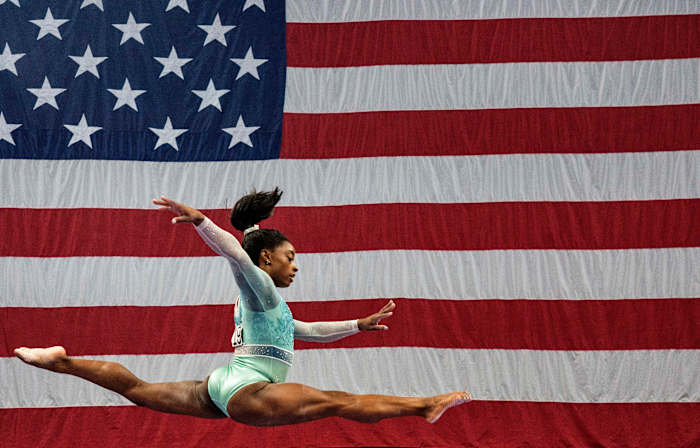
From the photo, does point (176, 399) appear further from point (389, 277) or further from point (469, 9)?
point (469, 9)

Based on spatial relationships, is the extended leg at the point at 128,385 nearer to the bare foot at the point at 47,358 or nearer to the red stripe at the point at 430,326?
the bare foot at the point at 47,358

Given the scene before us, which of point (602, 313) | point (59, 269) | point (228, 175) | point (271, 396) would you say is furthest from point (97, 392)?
point (602, 313)

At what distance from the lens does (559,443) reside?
4.55 metres

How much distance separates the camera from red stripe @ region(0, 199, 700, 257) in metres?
4.68

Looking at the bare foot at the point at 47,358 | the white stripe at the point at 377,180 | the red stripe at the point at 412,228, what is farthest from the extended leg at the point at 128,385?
the white stripe at the point at 377,180

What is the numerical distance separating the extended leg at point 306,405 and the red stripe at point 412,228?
187 cm

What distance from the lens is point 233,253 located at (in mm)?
2766

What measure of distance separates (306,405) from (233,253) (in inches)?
25.4

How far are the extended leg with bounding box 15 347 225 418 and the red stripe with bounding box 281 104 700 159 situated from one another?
202 cm

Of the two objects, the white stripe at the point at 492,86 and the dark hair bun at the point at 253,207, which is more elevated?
the white stripe at the point at 492,86

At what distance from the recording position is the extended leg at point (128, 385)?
10.0 feet

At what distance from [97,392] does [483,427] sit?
2377mm

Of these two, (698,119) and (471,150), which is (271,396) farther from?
(698,119)

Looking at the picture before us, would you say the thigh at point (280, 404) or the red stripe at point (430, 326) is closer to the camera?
the thigh at point (280, 404)
